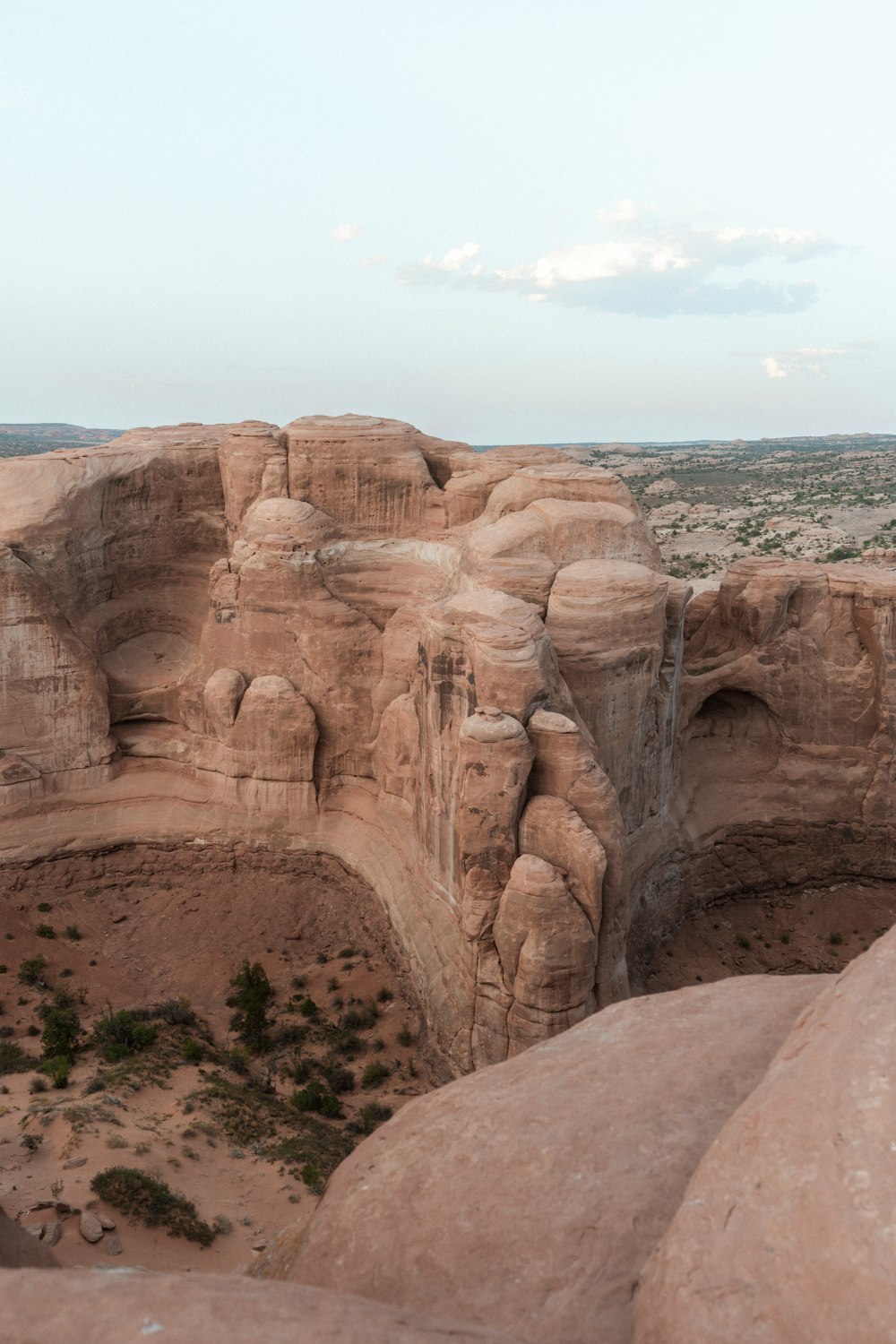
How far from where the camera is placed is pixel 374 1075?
17469 mm

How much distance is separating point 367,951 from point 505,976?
231 inches

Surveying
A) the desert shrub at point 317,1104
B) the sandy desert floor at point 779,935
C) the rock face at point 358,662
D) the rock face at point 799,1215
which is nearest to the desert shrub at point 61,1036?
the desert shrub at point 317,1104

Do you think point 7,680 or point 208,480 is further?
point 208,480

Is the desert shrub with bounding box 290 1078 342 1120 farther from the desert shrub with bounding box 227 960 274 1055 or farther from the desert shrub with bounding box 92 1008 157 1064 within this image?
the desert shrub with bounding box 92 1008 157 1064

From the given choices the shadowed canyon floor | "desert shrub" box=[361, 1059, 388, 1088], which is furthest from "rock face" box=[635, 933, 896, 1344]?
"desert shrub" box=[361, 1059, 388, 1088]

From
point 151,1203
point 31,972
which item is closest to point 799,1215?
point 151,1203

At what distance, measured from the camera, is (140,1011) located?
18969 millimetres

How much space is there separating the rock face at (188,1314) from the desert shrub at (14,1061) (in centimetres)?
1362

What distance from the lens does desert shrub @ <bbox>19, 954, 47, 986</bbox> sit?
20219mm

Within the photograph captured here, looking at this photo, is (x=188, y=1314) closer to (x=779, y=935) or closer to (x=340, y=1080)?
(x=340, y=1080)

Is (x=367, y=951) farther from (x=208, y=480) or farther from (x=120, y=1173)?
(x=208, y=480)

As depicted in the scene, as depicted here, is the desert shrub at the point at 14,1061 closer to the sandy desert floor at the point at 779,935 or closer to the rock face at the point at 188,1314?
A: the sandy desert floor at the point at 779,935

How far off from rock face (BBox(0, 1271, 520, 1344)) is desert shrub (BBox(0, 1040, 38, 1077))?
536 inches

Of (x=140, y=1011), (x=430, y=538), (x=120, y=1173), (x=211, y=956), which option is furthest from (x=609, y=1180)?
(x=430, y=538)
